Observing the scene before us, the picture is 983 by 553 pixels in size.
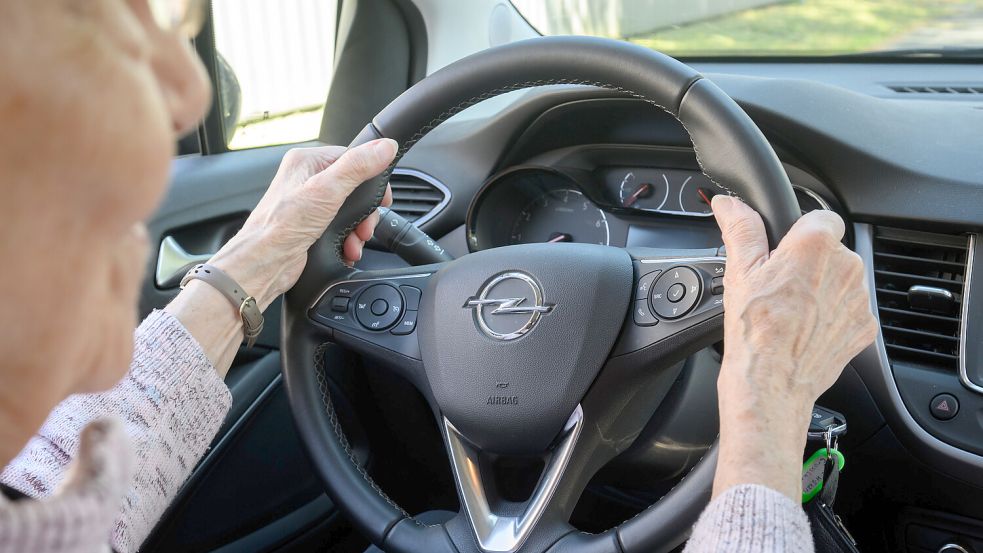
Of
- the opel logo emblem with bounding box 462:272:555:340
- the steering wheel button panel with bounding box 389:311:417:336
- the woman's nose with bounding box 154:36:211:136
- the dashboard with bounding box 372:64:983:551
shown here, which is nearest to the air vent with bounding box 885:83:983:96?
the dashboard with bounding box 372:64:983:551

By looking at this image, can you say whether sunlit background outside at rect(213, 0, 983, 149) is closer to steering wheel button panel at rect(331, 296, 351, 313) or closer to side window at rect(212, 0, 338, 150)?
side window at rect(212, 0, 338, 150)

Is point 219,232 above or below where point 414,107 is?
below

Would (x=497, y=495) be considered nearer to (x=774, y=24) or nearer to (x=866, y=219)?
(x=866, y=219)

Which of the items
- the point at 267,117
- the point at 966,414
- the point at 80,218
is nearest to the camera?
the point at 80,218

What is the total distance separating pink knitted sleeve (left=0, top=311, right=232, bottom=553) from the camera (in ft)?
3.77

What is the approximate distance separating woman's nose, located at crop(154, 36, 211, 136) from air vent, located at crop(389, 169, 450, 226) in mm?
1368

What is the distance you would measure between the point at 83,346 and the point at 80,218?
9cm

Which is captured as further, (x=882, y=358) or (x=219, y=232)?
(x=219, y=232)

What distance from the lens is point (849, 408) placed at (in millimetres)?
1528

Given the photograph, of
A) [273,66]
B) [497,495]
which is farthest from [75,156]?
[273,66]

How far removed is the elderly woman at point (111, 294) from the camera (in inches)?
17.6

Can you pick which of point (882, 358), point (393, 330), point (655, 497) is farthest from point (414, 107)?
point (882, 358)

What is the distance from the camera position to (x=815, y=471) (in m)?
1.24

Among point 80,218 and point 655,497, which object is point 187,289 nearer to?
point 655,497
